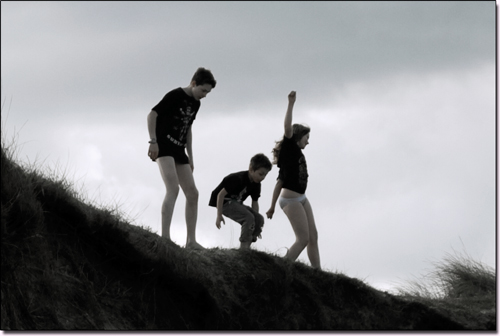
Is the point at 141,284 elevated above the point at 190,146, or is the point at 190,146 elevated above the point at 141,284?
the point at 190,146

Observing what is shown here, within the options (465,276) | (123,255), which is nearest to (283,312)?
(123,255)

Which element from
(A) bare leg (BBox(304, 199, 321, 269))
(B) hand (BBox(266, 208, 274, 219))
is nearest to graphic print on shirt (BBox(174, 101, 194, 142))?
(B) hand (BBox(266, 208, 274, 219))

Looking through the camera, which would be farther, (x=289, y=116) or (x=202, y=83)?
(x=289, y=116)

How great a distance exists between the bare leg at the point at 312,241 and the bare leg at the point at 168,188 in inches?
76.1

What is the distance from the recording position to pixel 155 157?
27.3 feet

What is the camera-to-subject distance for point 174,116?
847 cm

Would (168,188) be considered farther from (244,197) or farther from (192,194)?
(244,197)

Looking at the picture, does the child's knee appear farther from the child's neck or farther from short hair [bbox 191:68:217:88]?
short hair [bbox 191:68:217:88]

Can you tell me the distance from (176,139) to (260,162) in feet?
4.41

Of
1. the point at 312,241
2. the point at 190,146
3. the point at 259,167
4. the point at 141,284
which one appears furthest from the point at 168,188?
the point at 312,241

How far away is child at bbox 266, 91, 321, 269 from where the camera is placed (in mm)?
9180

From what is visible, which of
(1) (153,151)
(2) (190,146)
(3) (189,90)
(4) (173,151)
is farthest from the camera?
(2) (190,146)

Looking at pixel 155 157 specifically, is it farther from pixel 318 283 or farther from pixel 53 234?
pixel 318 283

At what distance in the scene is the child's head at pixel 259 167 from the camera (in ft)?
30.6
